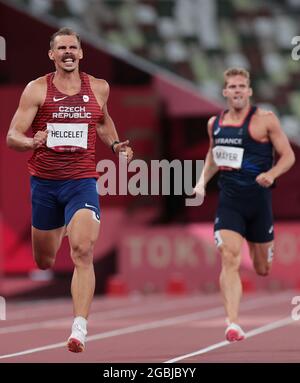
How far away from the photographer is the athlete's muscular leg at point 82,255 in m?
8.62

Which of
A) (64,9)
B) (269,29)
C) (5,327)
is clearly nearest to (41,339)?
(5,327)

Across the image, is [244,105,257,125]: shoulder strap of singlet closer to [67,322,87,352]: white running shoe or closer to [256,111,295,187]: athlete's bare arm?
[256,111,295,187]: athlete's bare arm

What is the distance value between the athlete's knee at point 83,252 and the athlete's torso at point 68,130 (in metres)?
0.54

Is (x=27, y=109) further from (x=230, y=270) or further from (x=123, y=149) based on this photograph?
(x=230, y=270)

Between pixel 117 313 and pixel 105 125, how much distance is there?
8009 mm

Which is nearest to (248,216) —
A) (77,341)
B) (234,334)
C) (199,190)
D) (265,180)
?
(199,190)

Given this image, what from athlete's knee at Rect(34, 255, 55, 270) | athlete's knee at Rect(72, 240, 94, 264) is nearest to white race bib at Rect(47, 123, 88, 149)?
athlete's knee at Rect(72, 240, 94, 264)

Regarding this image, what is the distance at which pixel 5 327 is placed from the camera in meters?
14.4

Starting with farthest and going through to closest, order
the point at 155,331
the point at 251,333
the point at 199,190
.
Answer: the point at 155,331 < the point at 251,333 < the point at 199,190

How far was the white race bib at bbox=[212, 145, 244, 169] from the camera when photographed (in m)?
10.5

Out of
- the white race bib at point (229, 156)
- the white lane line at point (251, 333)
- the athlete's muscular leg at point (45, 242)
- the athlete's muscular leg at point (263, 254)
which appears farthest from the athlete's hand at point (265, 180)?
the athlete's muscular leg at point (45, 242)

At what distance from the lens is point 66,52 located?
868 cm
